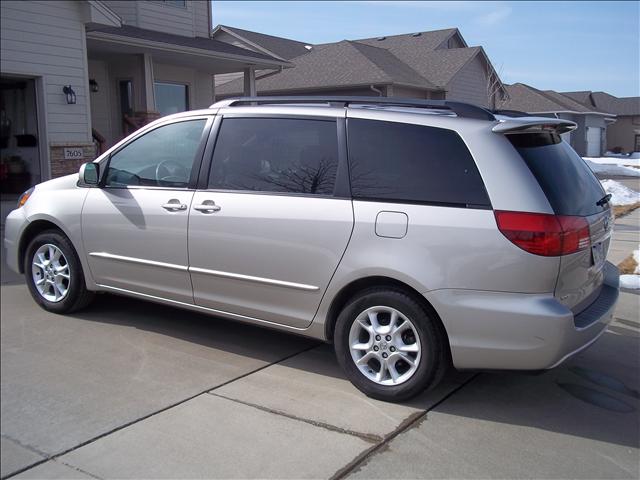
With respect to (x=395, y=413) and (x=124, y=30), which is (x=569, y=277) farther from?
(x=124, y=30)

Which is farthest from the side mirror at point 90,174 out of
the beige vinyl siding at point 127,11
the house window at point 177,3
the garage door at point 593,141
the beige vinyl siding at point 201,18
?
the garage door at point 593,141

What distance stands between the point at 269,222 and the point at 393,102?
1155 mm

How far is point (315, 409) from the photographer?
12.5 feet

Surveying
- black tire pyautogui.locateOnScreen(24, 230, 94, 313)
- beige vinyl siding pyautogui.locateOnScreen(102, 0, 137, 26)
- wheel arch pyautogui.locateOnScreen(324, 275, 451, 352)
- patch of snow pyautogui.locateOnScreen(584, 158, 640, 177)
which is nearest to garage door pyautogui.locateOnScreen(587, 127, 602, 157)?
patch of snow pyautogui.locateOnScreen(584, 158, 640, 177)

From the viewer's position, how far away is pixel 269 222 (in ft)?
13.8

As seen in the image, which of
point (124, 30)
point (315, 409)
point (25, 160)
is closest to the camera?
point (315, 409)

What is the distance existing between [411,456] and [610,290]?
1965 mm

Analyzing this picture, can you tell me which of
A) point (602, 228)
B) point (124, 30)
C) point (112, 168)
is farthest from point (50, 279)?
point (124, 30)

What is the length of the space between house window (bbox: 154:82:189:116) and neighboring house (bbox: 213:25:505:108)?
770 cm

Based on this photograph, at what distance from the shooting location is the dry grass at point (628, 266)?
7.67 meters

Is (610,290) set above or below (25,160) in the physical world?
below

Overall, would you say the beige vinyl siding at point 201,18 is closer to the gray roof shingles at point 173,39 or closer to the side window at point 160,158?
the gray roof shingles at point 173,39

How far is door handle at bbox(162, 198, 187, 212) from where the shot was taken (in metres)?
4.62

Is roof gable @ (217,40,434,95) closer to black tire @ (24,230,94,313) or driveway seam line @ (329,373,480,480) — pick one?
black tire @ (24,230,94,313)
